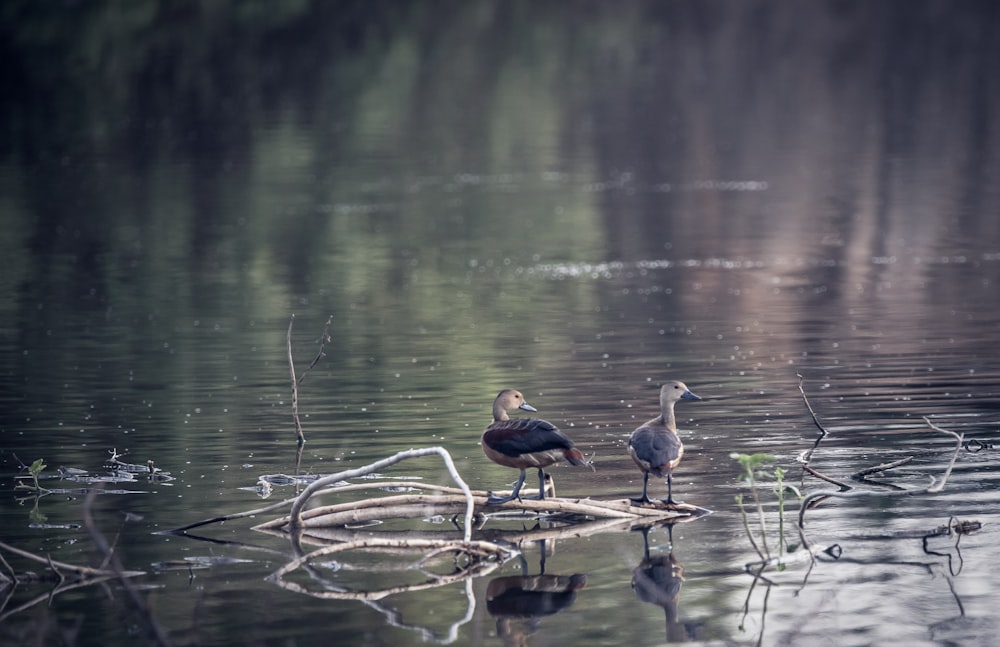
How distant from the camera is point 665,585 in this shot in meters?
13.0

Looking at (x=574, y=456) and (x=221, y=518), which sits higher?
(x=574, y=456)

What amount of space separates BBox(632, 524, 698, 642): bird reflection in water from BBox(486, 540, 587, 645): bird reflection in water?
1.38ft

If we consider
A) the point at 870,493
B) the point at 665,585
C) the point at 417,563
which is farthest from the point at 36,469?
the point at 870,493

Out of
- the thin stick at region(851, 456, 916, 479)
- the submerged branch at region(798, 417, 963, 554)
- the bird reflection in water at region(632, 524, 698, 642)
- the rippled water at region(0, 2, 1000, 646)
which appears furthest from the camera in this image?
the thin stick at region(851, 456, 916, 479)

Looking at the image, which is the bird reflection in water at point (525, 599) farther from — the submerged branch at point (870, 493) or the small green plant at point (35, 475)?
the small green plant at point (35, 475)

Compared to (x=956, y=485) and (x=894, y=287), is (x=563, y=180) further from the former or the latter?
(x=956, y=485)

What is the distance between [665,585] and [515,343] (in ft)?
44.4

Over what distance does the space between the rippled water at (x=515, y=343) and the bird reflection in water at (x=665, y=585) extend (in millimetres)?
30

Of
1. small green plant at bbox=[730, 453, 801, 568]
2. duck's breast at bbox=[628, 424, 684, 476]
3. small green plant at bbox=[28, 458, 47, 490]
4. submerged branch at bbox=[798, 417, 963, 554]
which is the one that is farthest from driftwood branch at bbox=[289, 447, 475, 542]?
small green plant at bbox=[28, 458, 47, 490]

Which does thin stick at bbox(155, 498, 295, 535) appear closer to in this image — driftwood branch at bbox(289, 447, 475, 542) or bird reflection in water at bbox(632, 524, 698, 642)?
driftwood branch at bbox(289, 447, 475, 542)

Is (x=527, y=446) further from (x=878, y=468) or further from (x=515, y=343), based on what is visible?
(x=515, y=343)

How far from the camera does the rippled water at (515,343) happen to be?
12.9 metres

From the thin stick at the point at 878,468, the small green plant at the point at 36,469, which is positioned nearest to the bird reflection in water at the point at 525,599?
the thin stick at the point at 878,468

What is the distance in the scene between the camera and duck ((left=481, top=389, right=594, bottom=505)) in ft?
46.9
